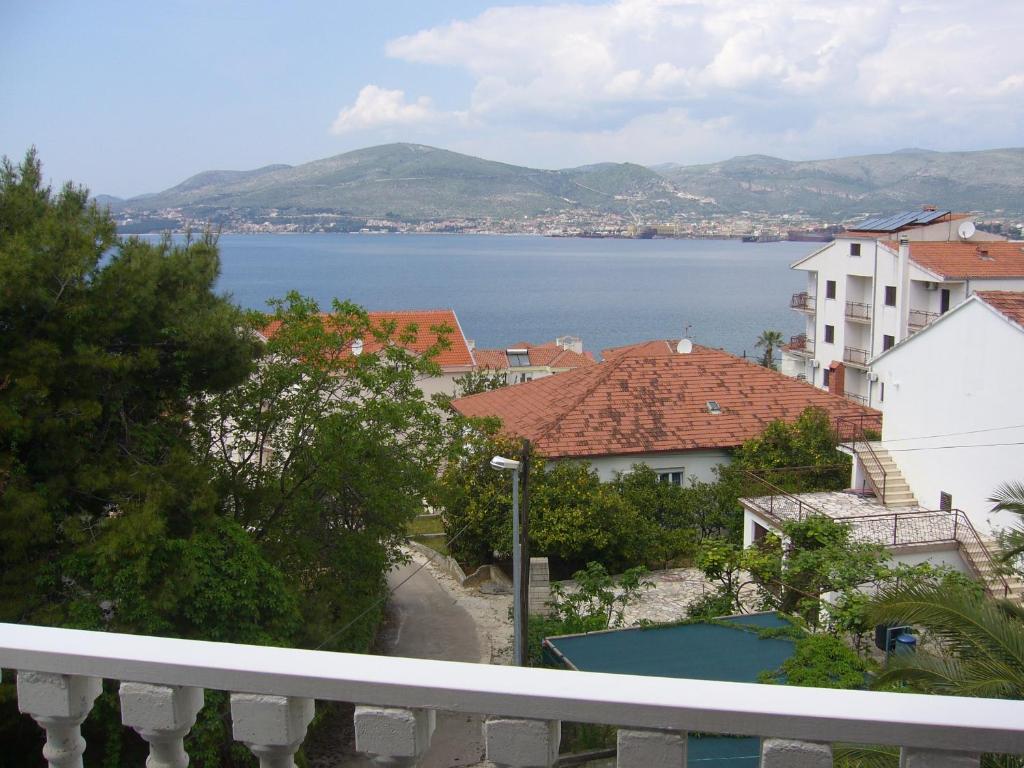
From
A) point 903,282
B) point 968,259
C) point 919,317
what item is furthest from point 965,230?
point 919,317

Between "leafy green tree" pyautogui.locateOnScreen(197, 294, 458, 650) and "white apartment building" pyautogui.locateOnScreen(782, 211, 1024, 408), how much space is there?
2982 centimetres

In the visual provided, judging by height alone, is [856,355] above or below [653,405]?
below

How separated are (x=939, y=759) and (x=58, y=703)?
2093 millimetres

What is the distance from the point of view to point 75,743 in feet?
8.61

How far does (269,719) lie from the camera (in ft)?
7.62

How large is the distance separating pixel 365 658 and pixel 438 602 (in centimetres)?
2084

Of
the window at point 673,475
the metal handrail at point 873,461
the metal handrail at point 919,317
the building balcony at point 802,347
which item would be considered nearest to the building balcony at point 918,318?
the metal handrail at point 919,317

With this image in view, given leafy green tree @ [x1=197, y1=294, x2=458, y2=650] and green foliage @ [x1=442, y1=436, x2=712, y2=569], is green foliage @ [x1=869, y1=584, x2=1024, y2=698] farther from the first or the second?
green foliage @ [x1=442, y1=436, x2=712, y2=569]

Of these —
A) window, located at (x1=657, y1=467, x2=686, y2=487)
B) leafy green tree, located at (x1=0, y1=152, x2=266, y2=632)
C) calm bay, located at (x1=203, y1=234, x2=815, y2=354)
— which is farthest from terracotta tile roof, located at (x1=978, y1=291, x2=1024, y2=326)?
calm bay, located at (x1=203, y1=234, x2=815, y2=354)

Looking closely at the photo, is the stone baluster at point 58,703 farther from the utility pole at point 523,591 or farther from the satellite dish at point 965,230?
the satellite dish at point 965,230

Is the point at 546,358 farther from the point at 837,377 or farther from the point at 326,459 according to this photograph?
the point at 326,459

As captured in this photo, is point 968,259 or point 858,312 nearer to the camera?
point 968,259

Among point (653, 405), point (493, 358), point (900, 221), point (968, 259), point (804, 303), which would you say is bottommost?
point (493, 358)

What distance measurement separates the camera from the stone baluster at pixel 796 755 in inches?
82.4
